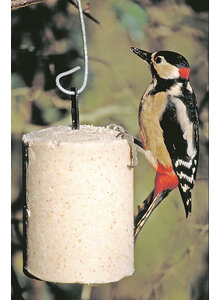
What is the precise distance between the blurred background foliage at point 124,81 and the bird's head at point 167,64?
0.11ft

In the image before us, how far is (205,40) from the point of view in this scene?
4.55 ft

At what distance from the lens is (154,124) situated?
124 centimetres

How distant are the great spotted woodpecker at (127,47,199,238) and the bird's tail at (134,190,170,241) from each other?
0.18ft

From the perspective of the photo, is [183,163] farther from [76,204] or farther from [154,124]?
[76,204]

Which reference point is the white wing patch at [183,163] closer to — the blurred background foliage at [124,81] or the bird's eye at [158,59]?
the blurred background foliage at [124,81]

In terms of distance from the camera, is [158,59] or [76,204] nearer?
[76,204]

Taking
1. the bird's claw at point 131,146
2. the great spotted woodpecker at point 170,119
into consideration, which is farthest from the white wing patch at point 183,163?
the bird's claw at point 131,146

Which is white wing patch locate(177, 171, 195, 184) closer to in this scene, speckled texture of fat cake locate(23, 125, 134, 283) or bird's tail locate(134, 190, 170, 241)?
bird's tail locate(134, 190, 170, 241)

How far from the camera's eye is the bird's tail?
1.37 metres

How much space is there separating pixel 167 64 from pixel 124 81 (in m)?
0.14

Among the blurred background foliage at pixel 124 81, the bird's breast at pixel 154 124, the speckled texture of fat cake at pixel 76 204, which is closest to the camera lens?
the speckled texture of fat cake at pixel 76 204

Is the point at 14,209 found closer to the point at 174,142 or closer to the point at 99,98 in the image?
the point at 99,98

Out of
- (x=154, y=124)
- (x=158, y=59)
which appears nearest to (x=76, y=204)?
(x=154, y=124)

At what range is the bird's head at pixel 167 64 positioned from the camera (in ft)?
4.12
